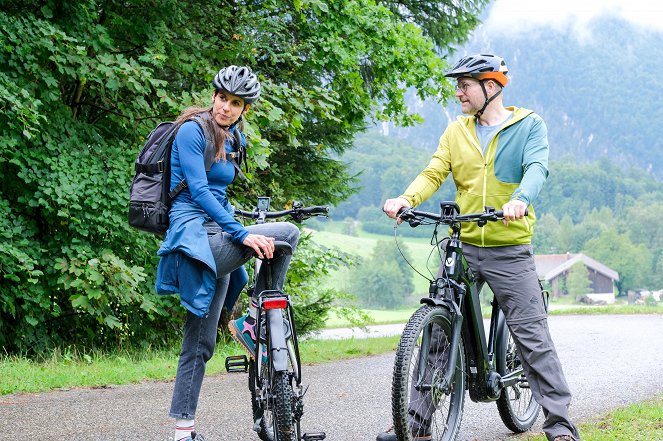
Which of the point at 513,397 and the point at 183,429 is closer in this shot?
the point at 183,429

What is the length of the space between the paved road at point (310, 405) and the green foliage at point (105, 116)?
8.01 feet

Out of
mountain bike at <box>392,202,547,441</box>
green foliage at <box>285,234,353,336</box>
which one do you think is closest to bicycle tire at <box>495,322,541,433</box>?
mountain bike at <box>392,202,547,441</box>

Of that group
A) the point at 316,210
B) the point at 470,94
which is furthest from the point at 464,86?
the point at 316,210

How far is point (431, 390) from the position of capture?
13.7ft

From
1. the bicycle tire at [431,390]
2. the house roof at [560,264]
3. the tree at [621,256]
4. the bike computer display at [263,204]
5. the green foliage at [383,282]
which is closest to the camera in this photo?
the bicycle tire at [431,390]

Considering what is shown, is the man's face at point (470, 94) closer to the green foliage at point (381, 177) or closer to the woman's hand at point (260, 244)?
the woman's hand at point (260, 244)

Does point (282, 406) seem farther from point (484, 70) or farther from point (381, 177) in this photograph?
point (381, 177)

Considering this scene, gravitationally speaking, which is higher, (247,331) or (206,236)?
(206,236)

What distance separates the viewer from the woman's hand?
392 centimetres

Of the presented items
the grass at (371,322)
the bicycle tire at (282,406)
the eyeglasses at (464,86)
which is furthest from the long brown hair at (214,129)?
the grass at (371,322)

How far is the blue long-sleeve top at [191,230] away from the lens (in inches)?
152

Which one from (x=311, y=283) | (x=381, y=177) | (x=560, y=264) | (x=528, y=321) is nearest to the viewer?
(x=528, y=321)

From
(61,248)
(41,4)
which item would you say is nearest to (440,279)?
(61,248)

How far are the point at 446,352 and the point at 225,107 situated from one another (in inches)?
67.7
